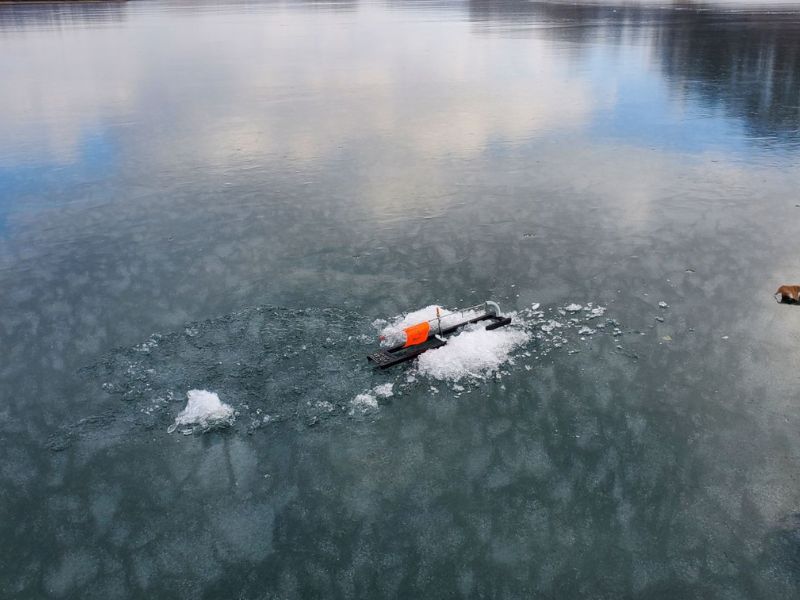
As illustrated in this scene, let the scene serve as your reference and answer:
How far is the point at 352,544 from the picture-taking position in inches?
259

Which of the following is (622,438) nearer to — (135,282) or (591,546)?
(591,546)

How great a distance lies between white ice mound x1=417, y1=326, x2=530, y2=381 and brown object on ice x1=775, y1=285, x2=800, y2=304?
4307 mm

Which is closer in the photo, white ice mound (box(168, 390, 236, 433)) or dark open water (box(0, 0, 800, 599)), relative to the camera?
dark open water (box(0, 0, 800, 599))

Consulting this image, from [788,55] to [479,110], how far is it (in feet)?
62.2

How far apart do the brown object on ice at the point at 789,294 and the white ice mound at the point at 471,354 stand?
4.31 meters

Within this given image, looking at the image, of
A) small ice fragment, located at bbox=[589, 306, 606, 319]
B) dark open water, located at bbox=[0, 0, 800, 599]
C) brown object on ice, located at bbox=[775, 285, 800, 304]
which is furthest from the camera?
brown object on ice, located at bbox=[775, 285, 800, 304]

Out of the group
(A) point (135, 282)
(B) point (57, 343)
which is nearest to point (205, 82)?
(A) point (135, 282)

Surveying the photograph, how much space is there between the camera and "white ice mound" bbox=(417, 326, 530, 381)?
9109mm

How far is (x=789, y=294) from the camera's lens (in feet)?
34.4

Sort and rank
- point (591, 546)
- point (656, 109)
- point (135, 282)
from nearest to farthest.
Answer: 1. point (591, 546)
2. point (135, 282)
3. point (656, 109)

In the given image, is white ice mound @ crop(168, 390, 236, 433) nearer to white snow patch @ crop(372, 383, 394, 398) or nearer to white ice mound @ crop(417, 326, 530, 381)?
white snow patch @ crop(372, 383, 394, 398)

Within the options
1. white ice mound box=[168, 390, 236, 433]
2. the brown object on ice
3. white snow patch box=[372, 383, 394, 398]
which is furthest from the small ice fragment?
white ice mound box=[168, 390, 236, 433]

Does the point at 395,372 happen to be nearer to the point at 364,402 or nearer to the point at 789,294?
the point at 364,402

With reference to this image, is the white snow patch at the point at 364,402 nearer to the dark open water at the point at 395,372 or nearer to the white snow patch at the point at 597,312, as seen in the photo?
the dark open water at the point at 395,372
